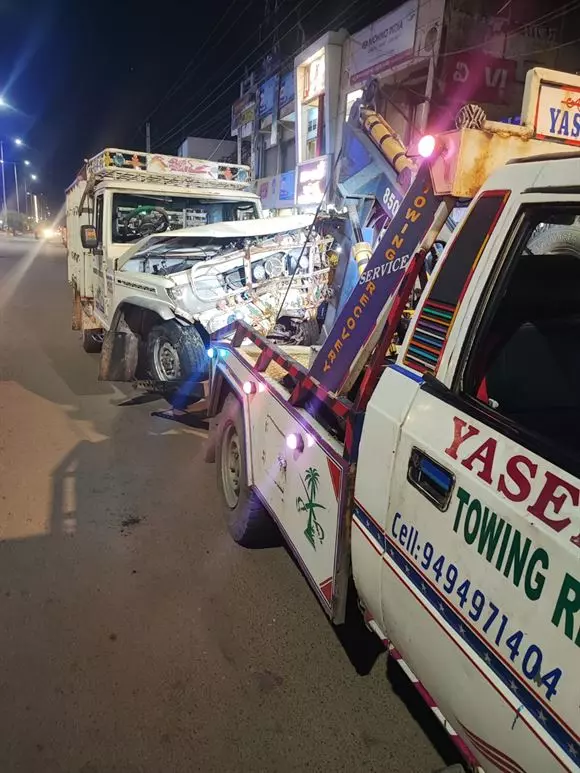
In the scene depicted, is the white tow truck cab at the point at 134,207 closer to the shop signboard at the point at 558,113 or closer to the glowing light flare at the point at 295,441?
the glowing light flare at the point at 295,441

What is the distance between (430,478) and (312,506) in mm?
875

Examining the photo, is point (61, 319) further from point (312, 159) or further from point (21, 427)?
point (312, 159)

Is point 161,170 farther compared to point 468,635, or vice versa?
point 161,170

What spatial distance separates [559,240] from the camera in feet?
8.77

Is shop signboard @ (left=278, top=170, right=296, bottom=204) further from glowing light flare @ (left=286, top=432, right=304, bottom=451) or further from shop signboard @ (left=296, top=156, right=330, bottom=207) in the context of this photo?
glowing light flare @ (left=286, top=432, right=304, bottom=451)

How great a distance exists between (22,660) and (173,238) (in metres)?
5.30

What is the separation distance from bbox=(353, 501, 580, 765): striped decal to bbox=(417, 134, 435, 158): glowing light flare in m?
1.33

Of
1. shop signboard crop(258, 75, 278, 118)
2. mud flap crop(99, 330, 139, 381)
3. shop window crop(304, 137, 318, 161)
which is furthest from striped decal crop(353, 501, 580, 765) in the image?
shop signboard crop(258, 75, 278, 118)

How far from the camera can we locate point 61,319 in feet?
39.8

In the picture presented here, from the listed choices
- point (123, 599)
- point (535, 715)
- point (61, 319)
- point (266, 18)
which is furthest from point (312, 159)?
point (535, 715)

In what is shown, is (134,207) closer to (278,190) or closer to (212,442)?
Answer: (212,442)

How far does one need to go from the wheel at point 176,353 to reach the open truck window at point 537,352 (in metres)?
4.21

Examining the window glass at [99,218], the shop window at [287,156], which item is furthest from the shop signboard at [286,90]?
the window glass at [99,218]

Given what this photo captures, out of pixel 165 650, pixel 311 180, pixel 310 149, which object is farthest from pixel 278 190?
pixel 165 650
